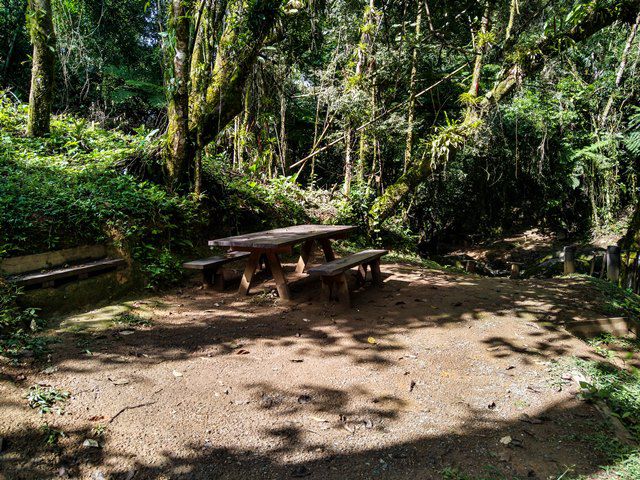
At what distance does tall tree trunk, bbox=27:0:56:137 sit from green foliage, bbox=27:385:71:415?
652 cm

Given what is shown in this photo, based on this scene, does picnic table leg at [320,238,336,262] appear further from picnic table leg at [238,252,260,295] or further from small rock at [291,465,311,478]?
small rock at [291,465,311,478]

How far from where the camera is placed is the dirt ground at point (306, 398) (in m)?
2.27

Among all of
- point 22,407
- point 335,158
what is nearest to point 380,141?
point 335,158

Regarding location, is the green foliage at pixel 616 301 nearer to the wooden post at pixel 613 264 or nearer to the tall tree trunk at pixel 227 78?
the wooden post at pixel 613 264

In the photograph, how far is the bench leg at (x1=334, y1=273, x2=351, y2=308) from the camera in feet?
15.9

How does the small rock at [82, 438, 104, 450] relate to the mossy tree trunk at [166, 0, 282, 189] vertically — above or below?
below

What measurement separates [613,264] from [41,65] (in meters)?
10.3

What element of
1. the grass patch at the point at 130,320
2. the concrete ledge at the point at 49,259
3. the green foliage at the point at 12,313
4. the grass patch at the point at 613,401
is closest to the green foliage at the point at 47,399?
the green foliage at the point at 12,313

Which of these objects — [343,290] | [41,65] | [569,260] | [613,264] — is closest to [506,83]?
[569,260]

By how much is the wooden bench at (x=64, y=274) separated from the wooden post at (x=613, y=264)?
7.45 meters

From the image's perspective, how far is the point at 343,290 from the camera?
488cm

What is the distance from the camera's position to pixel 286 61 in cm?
854

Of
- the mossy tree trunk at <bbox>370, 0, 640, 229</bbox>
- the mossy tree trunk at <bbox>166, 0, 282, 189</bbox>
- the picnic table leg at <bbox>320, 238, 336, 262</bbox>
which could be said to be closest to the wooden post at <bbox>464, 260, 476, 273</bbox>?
the mossy tree trunk at <bbox>370, 0, 640, 229</bbox>

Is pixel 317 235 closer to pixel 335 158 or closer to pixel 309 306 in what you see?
pixel 309 306
